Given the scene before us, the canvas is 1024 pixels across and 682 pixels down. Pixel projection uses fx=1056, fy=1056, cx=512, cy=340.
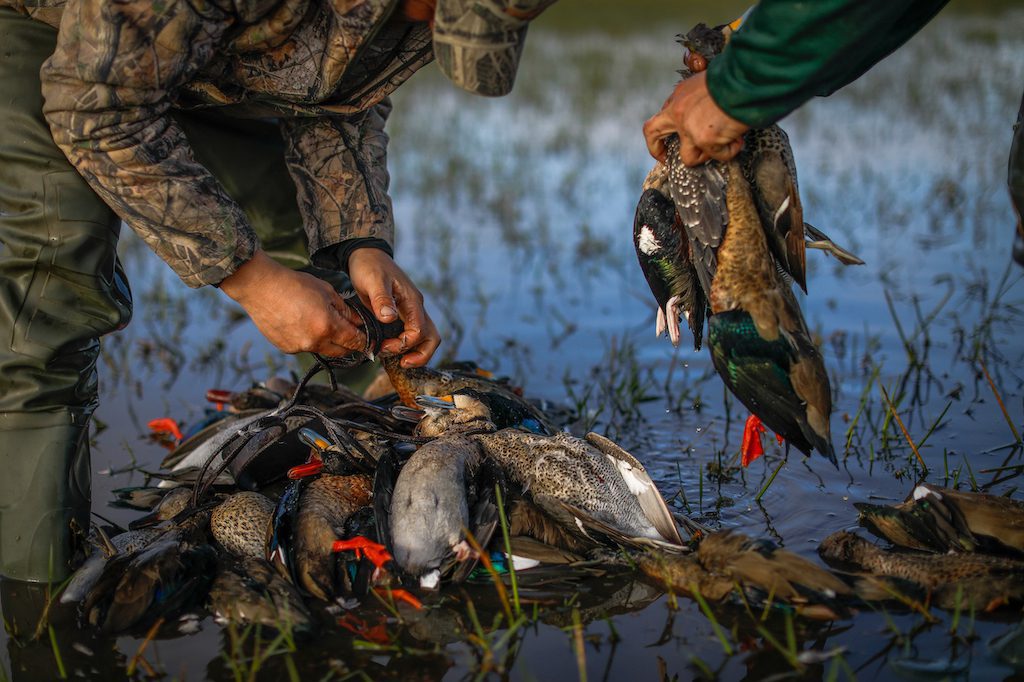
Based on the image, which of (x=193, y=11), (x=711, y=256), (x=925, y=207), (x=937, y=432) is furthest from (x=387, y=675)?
(x=925, y=207)

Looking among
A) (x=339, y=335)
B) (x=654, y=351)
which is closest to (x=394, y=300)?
(x=339, y=335)

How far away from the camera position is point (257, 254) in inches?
137

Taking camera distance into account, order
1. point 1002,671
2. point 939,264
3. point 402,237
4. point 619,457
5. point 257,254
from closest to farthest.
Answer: point 1002,671 → point 257,254 → point 619,457 → point 939,264 → point 402,237

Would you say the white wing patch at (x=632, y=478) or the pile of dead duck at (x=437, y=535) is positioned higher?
the white wing patch at (x=632, y=478)

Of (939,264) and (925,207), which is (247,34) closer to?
(939,264)

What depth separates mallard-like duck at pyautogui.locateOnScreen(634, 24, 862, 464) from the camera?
3307 millimetres

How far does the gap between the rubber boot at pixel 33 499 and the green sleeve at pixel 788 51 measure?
8.10ft

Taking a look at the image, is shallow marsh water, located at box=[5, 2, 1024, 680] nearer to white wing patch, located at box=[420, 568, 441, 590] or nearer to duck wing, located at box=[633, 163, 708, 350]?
white wing patch, located at box=[420, 568, 441, 590]

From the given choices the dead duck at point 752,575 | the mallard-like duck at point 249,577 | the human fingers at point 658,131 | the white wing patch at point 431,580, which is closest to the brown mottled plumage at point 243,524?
the mallard-like duck at point 249,577

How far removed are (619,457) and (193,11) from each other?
79.7 inches

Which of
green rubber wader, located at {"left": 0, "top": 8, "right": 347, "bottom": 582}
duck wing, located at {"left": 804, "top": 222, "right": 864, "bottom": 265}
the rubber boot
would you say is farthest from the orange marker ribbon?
the rubber boot

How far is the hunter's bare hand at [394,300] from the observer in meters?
3.80

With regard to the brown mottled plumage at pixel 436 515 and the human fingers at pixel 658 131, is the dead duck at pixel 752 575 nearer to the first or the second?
the brown mottled plumage at pixel 436 515

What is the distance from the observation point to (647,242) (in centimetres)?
367
